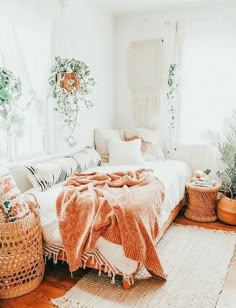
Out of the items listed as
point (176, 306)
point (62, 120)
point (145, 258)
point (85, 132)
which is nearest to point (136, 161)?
point (85, 132)

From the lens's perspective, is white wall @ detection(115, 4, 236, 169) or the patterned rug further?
white wall @ detection(115, 4, 236, 169)

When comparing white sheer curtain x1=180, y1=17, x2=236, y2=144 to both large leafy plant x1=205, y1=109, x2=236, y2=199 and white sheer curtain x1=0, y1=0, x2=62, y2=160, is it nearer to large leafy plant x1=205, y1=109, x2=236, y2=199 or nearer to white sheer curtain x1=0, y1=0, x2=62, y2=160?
large leafy plant x1=205, y1=109, x2=236, y2=199

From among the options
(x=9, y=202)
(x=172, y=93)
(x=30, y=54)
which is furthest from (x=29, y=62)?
(x=172, y=93)

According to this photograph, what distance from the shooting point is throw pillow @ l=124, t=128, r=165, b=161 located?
A: 3877 mm

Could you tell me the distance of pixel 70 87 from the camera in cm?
318

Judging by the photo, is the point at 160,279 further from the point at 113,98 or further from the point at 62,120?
the point at 113,98

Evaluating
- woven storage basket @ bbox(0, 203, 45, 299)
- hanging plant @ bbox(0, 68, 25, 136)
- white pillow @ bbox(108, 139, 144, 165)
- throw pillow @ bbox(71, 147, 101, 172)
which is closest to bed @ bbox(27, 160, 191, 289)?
woven storage basket @ bbox(0, 203, 45, 299)

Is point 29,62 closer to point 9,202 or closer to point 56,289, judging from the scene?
point 9,202

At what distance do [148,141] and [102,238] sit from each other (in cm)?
205

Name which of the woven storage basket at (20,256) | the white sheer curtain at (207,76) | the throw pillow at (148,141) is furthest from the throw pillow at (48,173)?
the white sheer curtain at (207,76)

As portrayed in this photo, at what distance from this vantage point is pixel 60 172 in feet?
9.14

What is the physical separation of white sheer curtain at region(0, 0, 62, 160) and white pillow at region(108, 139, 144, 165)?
0.88 metres

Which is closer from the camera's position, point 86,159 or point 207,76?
point 86,159

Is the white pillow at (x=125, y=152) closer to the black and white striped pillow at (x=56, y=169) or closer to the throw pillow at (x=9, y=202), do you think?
the black and white striped pillow at (x=56, y=169)
